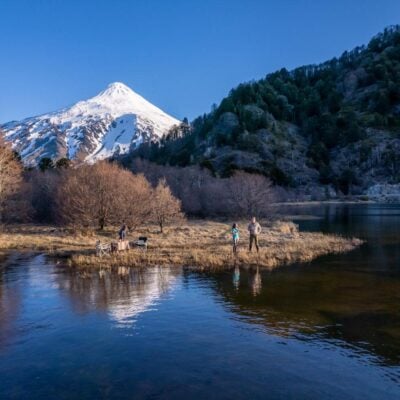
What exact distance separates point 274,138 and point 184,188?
109 m

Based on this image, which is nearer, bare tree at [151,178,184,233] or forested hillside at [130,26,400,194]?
bare tree at [151,178,184,233]

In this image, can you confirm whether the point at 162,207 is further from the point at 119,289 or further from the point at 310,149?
the point at 310,149

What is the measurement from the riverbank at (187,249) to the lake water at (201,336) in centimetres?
321

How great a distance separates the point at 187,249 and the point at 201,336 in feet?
61.3

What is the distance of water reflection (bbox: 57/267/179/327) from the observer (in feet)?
53.5

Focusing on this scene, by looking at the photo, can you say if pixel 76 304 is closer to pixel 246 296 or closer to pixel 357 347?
pixel 246 296

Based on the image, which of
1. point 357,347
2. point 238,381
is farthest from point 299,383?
point 357,347

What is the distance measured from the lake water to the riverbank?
3.21 m

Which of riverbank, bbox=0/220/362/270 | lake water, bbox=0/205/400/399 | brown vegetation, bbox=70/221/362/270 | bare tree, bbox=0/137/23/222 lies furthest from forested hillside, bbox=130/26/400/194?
lake water, bbox=0/205/400/399

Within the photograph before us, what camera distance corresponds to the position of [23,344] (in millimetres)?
12648

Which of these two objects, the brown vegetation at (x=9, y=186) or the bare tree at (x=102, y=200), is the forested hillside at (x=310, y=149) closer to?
the brown vegetation at (x=9, y=186)

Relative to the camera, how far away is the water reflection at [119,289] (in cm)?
1631

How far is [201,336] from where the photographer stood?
1331cm

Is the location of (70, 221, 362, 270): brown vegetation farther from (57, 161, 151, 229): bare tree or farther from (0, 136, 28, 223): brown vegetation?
(0, 136, 28, 223): brown vegetation
